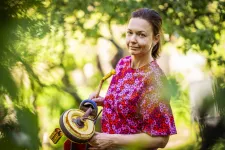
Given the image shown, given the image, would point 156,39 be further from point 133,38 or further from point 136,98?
point 136,98

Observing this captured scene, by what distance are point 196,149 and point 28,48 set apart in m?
0.26

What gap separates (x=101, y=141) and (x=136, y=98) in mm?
253

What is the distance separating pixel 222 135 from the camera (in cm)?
60

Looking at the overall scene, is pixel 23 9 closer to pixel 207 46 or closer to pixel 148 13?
pixel 148 13

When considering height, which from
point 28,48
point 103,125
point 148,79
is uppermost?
point 28,48

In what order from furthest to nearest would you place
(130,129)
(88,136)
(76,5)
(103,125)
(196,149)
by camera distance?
(76,5) < (103,125) < (130,129) < (88,136) < (196,149)

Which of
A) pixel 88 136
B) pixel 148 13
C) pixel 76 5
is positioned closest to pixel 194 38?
pixel 76 5

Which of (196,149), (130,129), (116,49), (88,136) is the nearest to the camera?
(196,149)

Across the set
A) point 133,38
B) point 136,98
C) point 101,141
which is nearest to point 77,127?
point 101,141

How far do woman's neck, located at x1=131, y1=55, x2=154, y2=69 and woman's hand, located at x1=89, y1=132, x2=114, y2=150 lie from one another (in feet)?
1.39

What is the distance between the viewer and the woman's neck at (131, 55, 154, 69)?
6.18 feet

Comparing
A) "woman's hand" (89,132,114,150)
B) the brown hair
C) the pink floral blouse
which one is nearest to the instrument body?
"woman's hand" (89,132,114,150)

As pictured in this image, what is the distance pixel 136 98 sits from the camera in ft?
5.69

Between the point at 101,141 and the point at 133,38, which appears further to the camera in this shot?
the point at 133,38
